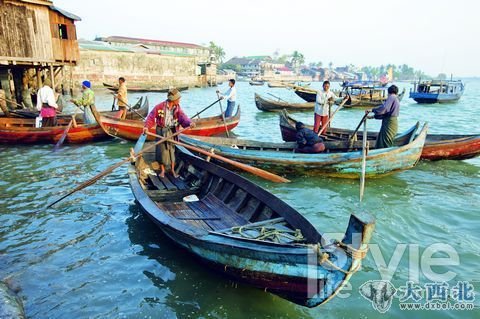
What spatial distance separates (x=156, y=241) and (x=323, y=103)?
259 inches

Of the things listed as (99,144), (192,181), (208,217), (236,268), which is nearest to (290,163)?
(192,181)

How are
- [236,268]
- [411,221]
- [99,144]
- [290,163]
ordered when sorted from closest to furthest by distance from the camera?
[236,268] → [411,221] → [290,163] → [99,144]

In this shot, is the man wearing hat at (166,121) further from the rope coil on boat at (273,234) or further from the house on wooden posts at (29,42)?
the house on wooden posts at (29,42)

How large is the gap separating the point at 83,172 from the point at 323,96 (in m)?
7.07

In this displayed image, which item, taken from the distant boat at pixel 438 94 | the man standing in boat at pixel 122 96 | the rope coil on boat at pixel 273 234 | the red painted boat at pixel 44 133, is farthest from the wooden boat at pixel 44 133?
the distant boat at pixel 438 94

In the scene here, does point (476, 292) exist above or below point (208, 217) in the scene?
below

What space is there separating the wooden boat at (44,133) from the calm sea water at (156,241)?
64.0 inches

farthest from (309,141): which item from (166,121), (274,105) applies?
(274,105)

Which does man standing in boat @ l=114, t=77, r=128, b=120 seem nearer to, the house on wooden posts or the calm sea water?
the calm sea water

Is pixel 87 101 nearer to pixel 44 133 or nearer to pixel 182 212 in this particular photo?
pixel 44 133

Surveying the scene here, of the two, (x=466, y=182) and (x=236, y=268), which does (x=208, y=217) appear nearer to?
(x=236, y=268)

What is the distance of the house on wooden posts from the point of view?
15.3 metres

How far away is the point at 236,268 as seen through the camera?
353 cm

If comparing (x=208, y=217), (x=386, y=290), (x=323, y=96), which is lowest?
(x=386, y=290)
